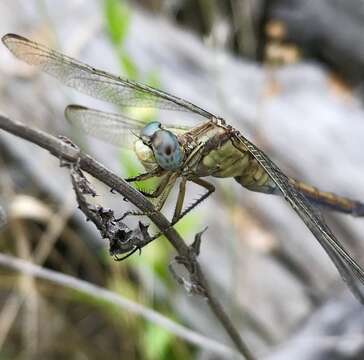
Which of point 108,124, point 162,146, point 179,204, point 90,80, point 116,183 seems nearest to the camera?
point 116,183

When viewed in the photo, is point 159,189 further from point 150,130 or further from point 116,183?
point 116,183

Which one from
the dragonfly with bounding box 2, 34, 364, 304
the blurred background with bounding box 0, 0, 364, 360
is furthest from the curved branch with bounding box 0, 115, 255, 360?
the blurred background with bounding box 0, 0, 364, 360

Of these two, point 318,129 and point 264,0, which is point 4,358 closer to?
point 318,129

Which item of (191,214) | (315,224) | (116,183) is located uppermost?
(191,214)

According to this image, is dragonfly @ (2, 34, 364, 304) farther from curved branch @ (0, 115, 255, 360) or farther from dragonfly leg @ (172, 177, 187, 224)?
curved branch @ (0, 115, 255, 360)

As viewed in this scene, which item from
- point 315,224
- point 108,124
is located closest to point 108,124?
point 108,124

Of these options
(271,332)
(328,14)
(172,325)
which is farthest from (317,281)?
(328,14)

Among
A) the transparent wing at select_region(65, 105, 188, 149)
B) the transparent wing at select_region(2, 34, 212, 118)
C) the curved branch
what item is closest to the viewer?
the curved branch
